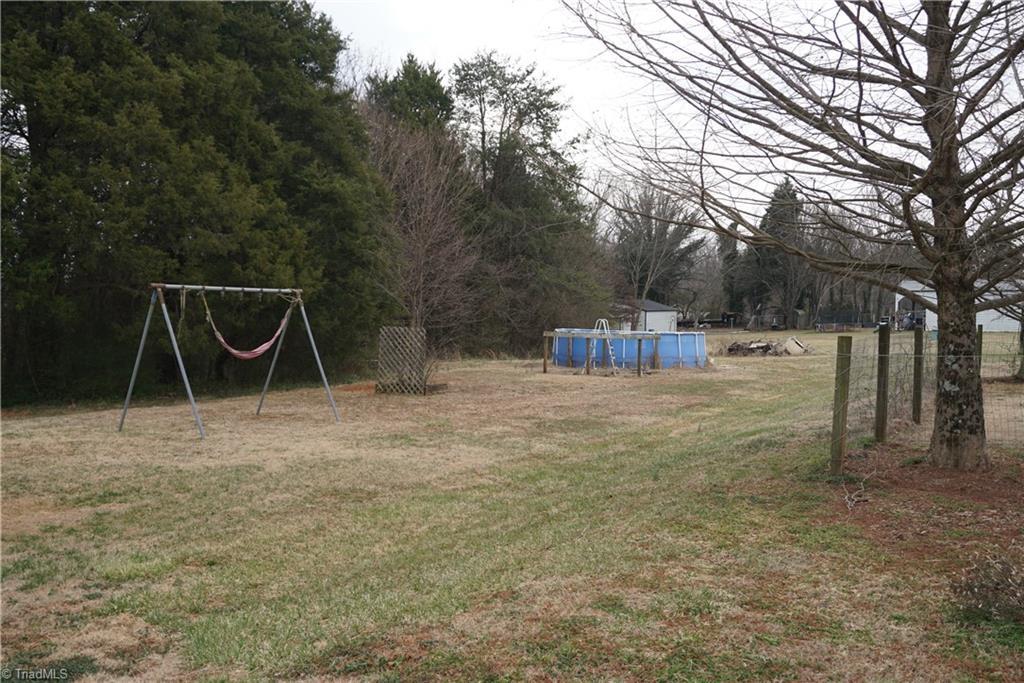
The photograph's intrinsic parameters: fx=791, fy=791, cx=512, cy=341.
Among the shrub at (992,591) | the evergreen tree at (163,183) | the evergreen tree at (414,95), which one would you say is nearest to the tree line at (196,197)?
the evergreen tree at (163,183)

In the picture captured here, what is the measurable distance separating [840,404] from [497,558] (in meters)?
2.94

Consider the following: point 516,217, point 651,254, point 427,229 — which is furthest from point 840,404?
point 651,254

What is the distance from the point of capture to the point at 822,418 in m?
10.3

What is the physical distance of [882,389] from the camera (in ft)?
23.3

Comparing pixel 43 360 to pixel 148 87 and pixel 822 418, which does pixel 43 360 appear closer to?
pixel 148 87

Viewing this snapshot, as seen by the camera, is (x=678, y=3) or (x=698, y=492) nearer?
(x=678, y=3)

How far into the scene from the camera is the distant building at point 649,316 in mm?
40875

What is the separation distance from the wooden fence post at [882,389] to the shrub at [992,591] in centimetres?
337

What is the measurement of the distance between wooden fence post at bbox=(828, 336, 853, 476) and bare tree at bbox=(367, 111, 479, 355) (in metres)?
16.7

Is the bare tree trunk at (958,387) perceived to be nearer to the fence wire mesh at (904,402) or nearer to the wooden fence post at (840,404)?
the wooden fence post at (840,404)

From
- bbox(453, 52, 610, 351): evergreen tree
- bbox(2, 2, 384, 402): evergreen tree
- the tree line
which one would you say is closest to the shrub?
the tree line

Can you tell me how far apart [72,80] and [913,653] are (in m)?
16.1

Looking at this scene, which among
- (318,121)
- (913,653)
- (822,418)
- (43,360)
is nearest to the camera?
(913,653)

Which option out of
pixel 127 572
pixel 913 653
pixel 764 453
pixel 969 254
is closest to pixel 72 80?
pixel 127 572
